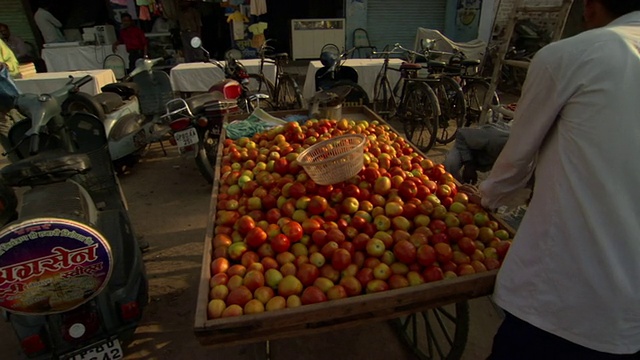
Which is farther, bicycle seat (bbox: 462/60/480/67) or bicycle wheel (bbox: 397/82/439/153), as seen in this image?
bicycle seat (bbox: 462/60/480/67)

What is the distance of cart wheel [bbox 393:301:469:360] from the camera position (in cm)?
199

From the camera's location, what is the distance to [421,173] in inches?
Result: 98.8

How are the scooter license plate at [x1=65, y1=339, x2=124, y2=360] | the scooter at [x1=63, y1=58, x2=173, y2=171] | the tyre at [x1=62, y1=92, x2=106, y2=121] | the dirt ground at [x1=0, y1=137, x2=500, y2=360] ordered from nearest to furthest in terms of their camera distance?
the scooter license plate at [x1=65, y1=339, x2=124, y2=360], the dirt ground at [x1=0, y1=137, x2=500, y2=360], the tyre at [x1=62, y1=92, x2=106, y2=121], the scooter at [x1=63, y1=58, x2=173, y2=171]

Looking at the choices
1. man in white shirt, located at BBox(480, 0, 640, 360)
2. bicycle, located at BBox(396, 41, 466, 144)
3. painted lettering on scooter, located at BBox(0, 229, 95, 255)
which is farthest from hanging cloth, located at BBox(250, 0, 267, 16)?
man in white shirt, located at BBox(480, 0, 640, 360)

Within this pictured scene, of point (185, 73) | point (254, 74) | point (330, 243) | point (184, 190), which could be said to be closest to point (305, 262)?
point (330, 243)

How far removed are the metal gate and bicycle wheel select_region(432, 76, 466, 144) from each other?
22.0 ft

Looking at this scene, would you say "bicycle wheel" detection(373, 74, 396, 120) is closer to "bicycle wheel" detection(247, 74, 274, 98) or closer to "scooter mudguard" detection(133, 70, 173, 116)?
"bicycle wheel" detection(247, 74, 274, 98)

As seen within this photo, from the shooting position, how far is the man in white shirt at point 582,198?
1103 mm

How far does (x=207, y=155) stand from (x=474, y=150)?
3.28 m

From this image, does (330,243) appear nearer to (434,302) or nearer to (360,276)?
(360,276)

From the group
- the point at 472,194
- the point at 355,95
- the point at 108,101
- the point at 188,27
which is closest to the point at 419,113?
the point at 355,95

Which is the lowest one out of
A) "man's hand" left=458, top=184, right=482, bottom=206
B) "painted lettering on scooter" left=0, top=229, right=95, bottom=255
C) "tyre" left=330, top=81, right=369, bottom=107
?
"tyre" left=330, top=81, right=369, bottom=107

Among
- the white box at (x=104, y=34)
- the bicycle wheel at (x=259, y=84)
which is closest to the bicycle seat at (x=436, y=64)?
the bicycle wheel at (x=259, y=84)

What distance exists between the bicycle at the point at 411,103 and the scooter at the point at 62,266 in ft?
15.4
